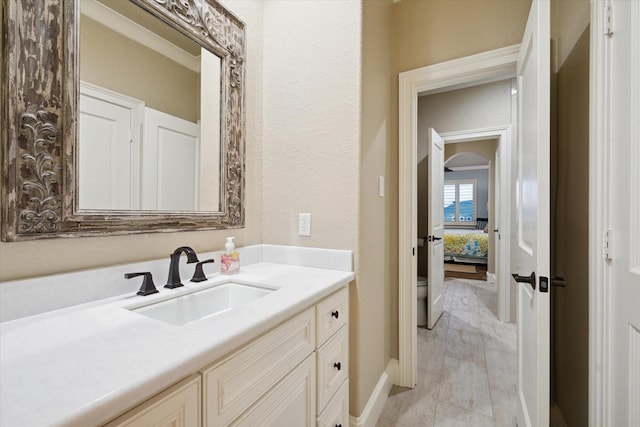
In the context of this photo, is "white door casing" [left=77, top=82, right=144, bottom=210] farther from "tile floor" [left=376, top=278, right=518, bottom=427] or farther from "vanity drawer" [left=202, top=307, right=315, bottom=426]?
"tile floor" [left=376, top=278, right=518, bottom=427]

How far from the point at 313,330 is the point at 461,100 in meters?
3.40

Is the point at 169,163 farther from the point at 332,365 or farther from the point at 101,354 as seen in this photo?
the point at 332,365

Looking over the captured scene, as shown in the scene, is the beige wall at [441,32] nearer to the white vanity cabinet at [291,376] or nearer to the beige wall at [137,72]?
the white vanity cabinet at [291,376]

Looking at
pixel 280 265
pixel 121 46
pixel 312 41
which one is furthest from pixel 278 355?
pixel 312 41

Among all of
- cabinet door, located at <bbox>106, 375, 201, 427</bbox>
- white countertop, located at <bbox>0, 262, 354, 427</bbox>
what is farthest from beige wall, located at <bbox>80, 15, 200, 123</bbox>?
cabinet door, located at <bbox>106, 375, 201, 427</bbox>

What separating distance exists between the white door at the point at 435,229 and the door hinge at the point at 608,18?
75.5 inches

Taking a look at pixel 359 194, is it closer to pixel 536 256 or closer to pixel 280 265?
pixel 280 265

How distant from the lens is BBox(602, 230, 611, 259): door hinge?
991mm

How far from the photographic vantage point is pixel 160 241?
3.73 ft

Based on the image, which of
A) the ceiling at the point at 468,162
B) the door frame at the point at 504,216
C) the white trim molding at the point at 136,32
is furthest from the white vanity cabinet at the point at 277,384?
the ceiling at the point at 468,162

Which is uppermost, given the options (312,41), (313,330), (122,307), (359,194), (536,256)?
(312,41)

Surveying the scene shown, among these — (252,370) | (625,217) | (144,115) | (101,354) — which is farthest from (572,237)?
(144,115)

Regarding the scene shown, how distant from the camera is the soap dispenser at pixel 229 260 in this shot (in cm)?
130

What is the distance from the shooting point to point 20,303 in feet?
2.51
